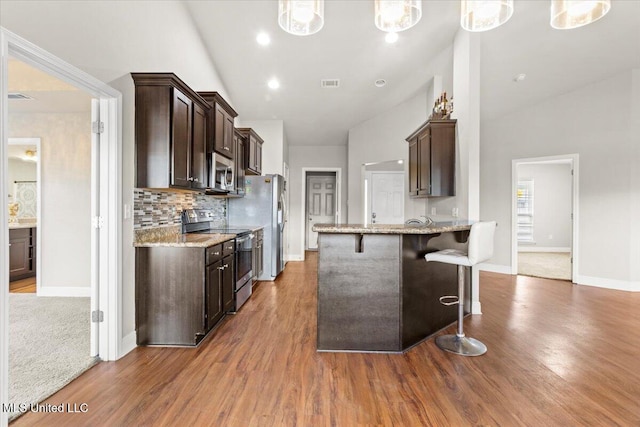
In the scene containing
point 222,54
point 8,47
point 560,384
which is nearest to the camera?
point 8,47

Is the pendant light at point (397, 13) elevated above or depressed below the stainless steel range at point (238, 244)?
above

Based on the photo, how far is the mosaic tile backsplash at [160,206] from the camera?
2.62m

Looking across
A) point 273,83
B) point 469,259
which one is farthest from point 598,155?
point 273,83

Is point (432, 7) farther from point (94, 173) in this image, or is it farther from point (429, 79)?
point (94, 173)

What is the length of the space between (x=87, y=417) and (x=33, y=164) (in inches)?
243

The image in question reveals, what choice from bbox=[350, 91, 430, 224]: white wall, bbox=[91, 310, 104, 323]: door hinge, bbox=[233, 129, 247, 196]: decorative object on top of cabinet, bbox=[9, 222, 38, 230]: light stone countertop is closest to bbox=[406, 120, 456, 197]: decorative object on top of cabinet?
bbox=[350, 91, 430, 224]: white wall

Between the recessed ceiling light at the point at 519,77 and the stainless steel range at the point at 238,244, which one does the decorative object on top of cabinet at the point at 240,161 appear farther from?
the recessed ceiling light at the point at 519,77

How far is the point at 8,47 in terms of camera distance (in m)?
1.52

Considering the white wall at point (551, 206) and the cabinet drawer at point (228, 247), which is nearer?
the cabinet drawer at point (228, 247)

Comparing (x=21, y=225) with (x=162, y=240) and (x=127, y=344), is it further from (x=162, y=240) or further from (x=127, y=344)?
(x=127, y=344)

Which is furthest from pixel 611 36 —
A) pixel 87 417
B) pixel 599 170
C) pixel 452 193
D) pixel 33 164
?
pixel 33 164

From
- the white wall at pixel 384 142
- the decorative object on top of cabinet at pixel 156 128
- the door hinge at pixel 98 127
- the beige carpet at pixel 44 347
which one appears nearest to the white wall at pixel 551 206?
the white wall at pixel 384 142

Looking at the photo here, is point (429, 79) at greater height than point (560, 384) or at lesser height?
A: greater

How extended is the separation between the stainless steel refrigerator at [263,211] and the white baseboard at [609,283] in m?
5.03
